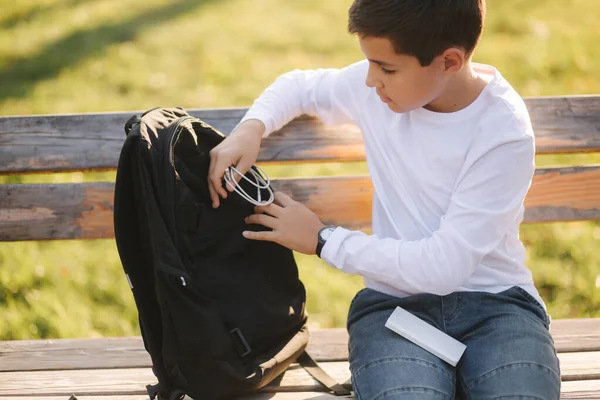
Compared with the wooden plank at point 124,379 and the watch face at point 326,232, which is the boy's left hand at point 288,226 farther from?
the wooden plank at point 124,379

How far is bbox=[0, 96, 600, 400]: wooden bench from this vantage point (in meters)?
2.35

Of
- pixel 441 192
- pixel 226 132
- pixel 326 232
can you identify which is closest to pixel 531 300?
pixel 441 192

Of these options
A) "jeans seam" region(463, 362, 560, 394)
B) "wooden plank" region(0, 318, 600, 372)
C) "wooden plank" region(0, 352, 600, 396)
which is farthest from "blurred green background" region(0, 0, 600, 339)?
"jeans seam" region(463, 362, 560, 394)

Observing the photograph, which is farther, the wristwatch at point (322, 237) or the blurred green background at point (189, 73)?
the blurred green background at point (189, 73)

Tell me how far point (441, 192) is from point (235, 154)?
0.61m

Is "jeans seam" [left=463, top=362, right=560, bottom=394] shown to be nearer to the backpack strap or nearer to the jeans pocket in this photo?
the jeans pocket

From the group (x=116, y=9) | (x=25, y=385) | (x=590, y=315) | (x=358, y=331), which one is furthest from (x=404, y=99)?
(x=116, y=9)

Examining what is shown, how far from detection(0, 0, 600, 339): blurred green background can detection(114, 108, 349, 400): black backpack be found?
1192 millimetres

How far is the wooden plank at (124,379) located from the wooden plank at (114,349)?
3 centimetres

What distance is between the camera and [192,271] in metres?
1.94

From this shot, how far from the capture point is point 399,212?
2098mm

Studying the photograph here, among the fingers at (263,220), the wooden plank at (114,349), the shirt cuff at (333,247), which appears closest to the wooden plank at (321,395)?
the wooden plank at (114,349)

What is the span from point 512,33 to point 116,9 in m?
3.44

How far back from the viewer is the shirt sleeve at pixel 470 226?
6.14ft
